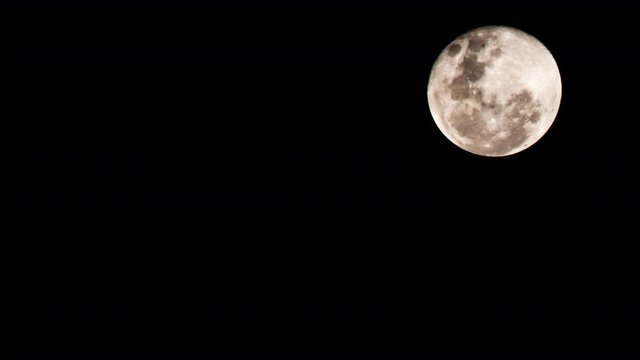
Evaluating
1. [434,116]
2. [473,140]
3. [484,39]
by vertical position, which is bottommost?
[473,140]

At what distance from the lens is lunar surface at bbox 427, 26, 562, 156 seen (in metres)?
3.44

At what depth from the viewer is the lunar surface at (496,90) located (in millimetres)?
3436

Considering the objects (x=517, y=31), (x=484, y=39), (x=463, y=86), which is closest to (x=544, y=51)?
(x=517, y=31)

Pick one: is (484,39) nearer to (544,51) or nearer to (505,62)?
(505,62)

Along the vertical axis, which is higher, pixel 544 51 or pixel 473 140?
pixel 544 51

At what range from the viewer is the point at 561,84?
3.83 m

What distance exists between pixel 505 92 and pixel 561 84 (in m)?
0.70

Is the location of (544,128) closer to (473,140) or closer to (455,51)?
(473,140)

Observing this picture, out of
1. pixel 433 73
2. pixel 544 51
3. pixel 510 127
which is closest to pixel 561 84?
pixel 544 51

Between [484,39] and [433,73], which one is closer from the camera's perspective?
[484,39]

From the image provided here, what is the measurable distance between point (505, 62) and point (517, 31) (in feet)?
1.30

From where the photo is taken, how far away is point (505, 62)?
135 inches

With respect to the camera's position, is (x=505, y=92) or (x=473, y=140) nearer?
(x=505, y=92)

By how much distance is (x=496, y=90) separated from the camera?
3416mm
